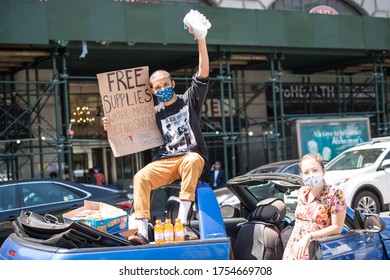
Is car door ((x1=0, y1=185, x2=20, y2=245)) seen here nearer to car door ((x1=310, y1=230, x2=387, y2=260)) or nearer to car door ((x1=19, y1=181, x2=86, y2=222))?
car door ((x1=19, y1=181, x2=86, y2=222))

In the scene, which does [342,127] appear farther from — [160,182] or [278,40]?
[160,182]

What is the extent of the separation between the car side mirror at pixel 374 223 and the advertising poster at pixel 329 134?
13319 millimetres

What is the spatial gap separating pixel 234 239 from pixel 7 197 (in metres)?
5.33

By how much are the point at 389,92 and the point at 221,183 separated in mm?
10757

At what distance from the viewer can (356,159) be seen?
1277cm

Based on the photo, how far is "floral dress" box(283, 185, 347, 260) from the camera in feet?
13.7

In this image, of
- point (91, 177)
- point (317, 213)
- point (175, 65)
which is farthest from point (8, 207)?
point (175, 65)

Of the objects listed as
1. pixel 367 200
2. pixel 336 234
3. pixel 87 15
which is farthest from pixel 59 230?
pixel 87 15

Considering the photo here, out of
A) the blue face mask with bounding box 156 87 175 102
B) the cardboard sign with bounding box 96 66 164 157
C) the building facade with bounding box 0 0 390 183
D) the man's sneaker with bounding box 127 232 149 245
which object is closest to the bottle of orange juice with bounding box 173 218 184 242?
the man's sneaker with bounding box 127 232 149 245

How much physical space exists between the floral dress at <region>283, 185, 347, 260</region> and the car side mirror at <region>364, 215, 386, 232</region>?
54cm

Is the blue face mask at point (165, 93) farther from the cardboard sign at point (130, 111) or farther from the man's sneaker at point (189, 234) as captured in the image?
the man's sneaker at point (189, 234)

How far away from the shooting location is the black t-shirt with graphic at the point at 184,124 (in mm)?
4820

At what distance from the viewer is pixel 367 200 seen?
11.9 metres

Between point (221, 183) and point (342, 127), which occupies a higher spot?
point (342, 127)
